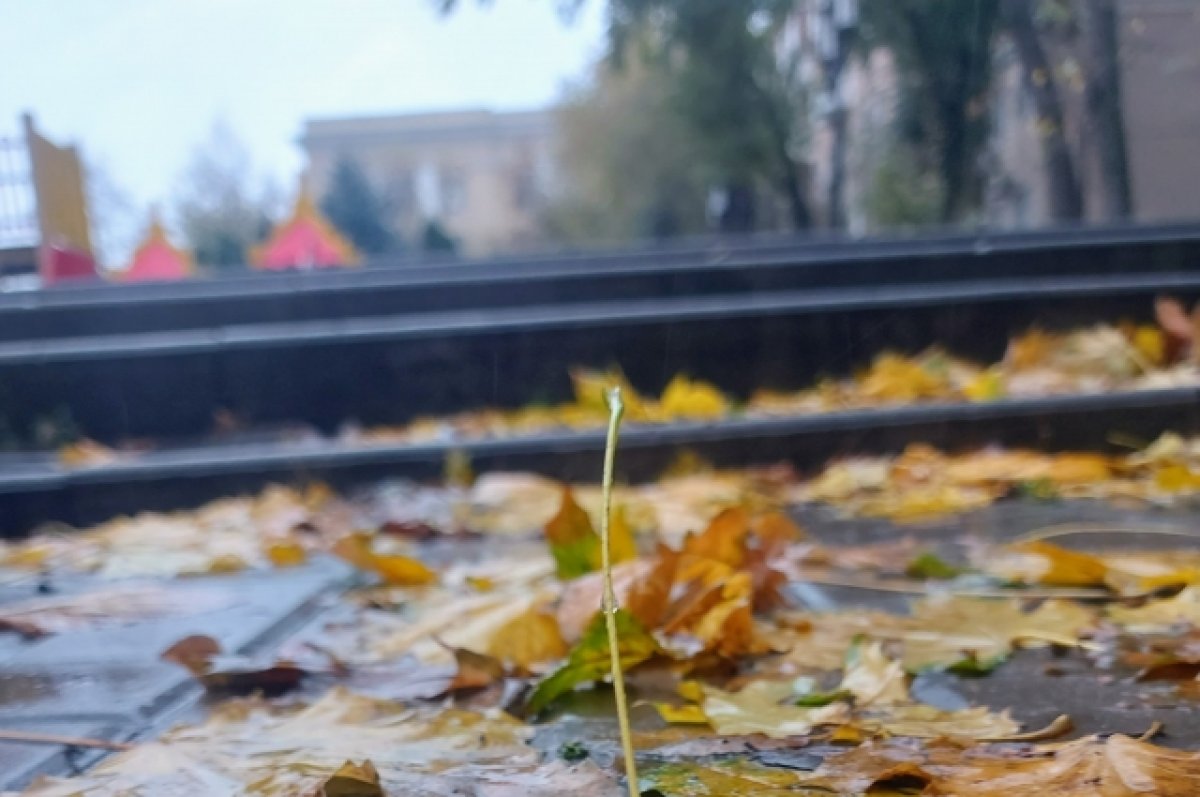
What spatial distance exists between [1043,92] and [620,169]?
22.0 meters

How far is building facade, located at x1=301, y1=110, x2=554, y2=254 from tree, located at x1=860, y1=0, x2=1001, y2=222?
3776 centimetres

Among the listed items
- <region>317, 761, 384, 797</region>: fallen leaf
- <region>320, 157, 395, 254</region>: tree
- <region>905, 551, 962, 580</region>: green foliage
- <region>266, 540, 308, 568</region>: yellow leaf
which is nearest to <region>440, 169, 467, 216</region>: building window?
<region>320, 157, 395, 254</region>: tree

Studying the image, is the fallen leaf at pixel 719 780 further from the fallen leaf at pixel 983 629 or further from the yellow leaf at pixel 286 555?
the yellow leaf at pixel 286 555

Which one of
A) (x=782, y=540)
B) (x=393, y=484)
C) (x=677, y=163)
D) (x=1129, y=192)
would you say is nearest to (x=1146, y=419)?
(x=1129, y=192)

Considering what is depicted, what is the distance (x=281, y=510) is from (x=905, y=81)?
2.90 metres

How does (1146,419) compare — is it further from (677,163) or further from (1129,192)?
(677,163)

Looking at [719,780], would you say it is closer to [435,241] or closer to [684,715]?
[684,715]

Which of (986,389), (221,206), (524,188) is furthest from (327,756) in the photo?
(524,188)

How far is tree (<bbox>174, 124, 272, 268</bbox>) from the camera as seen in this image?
18972mm

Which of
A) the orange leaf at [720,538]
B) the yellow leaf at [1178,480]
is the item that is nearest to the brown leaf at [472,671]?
the orange leaf at [720,538]

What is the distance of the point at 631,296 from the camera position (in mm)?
5238

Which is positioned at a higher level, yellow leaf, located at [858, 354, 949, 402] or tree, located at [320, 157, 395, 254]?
tree, located at [320, 157, 395, 254]

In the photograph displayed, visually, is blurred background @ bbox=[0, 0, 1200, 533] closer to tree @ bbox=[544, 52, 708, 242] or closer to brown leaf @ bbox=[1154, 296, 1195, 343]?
brown leaf @ bbox=[1154, 296, 1195, 343]

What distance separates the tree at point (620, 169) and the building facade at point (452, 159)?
485 inches
